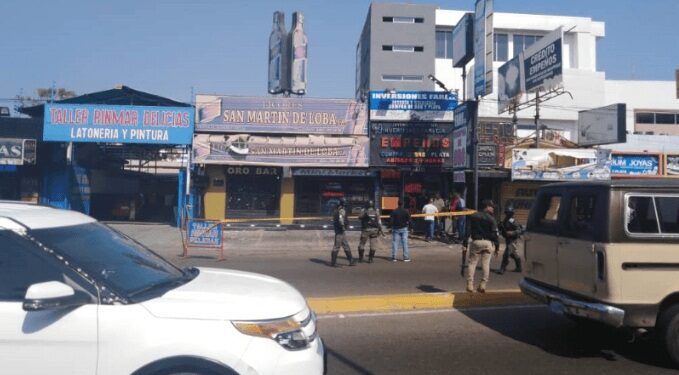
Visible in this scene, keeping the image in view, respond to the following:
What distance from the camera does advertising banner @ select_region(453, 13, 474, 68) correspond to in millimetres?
21672

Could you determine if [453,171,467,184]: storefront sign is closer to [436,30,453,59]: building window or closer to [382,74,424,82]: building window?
[382,74,424,82]: building window

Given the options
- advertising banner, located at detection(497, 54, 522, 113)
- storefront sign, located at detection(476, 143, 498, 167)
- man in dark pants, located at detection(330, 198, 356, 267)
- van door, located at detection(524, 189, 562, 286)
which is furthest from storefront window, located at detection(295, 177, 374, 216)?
van door, located at detection(524, 189, 562, 286)

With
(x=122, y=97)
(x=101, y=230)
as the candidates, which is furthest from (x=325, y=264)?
(x=122, y=97)

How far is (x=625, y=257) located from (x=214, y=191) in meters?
21.0

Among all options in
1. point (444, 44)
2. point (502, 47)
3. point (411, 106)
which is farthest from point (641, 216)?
point (444, 44)

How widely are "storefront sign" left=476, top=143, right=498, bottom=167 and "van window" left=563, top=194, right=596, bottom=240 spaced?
56.6ft

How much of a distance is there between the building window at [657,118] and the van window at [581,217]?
5086cm

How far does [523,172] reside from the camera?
75.1ft

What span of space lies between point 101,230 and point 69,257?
2.71 ft

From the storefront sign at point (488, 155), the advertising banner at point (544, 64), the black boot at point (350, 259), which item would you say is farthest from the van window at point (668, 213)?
the advertising banner at point (544, 64)

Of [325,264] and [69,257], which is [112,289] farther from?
[325,264]

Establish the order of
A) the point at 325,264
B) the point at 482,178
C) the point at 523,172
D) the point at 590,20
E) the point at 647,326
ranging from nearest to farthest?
the point at 647,326 → the point at 325,264 → the point at 523,172 → the point at 482,178 → the point at 590,20

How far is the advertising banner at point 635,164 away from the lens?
2345cm

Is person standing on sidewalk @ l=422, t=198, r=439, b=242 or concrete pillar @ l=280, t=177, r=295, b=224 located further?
concrete pillar @ l=280, t=177, r=295, b=224
